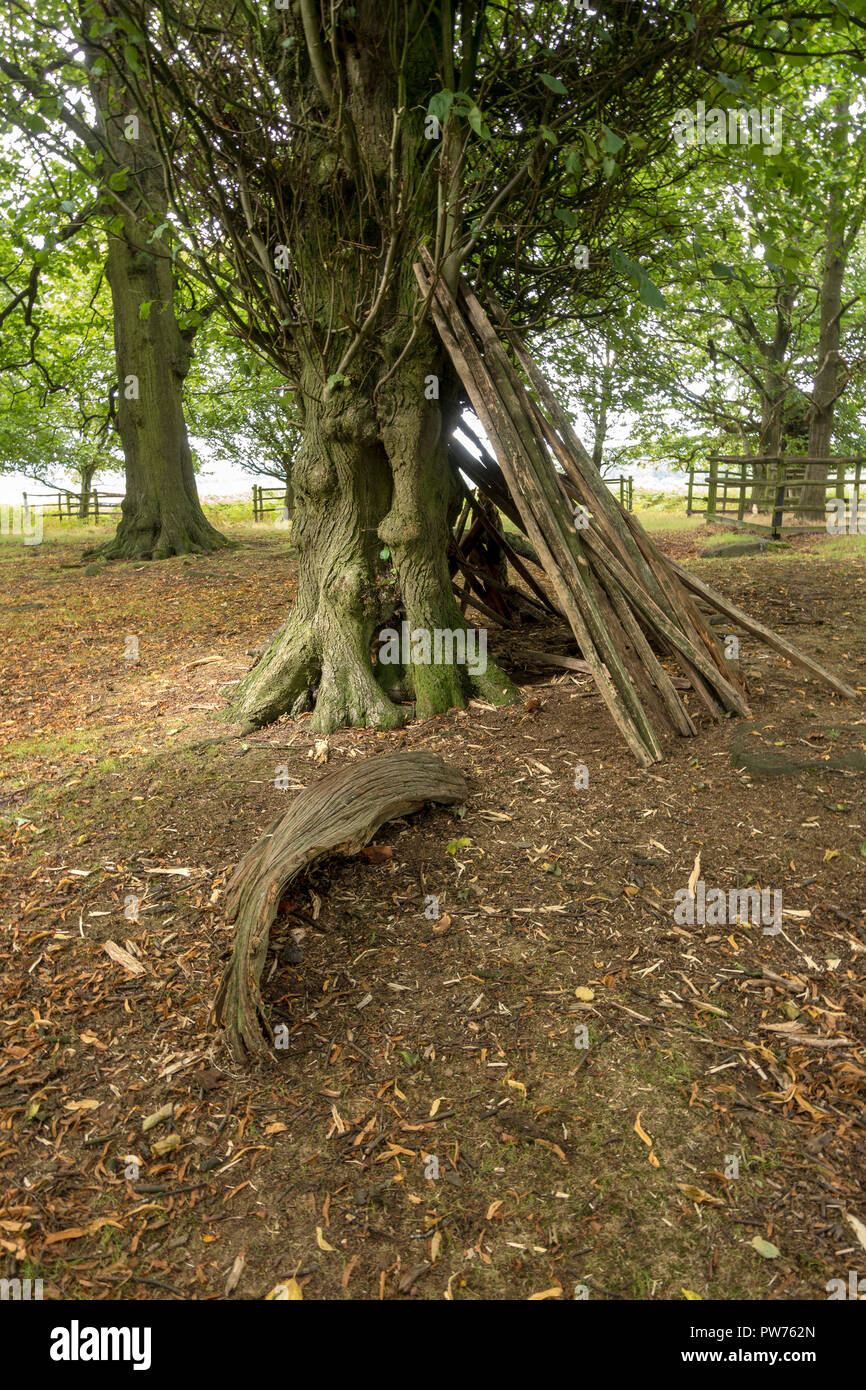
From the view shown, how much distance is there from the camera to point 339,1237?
2.48m

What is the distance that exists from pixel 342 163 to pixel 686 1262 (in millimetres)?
5156

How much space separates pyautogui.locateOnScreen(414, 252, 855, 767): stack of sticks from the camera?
469 centimetres

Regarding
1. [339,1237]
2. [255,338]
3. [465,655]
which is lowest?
[339,1237]

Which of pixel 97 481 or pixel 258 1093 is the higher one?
pixel 97 481

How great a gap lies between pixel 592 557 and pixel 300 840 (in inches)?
98.0

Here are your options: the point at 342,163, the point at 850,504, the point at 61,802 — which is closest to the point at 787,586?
the point at 342,163

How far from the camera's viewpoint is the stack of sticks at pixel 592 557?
185 inches

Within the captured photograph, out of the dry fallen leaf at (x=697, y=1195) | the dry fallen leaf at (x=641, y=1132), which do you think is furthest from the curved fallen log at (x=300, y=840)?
the dry fallen leaf at (x=697, y=1195)

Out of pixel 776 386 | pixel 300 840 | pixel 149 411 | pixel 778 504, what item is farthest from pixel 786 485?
pixel 300 840

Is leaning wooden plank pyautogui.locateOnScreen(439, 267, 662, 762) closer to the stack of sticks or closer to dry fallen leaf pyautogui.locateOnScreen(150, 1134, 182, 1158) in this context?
the stack of sticks

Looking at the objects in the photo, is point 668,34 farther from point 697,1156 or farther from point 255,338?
point 697,1156

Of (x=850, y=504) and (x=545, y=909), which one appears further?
(x=850, y=504)

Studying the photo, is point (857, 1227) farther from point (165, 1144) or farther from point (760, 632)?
point (760, 632)

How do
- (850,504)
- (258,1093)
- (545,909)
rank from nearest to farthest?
1. (258,1093)
2. (545,909)
3. (850,504)
